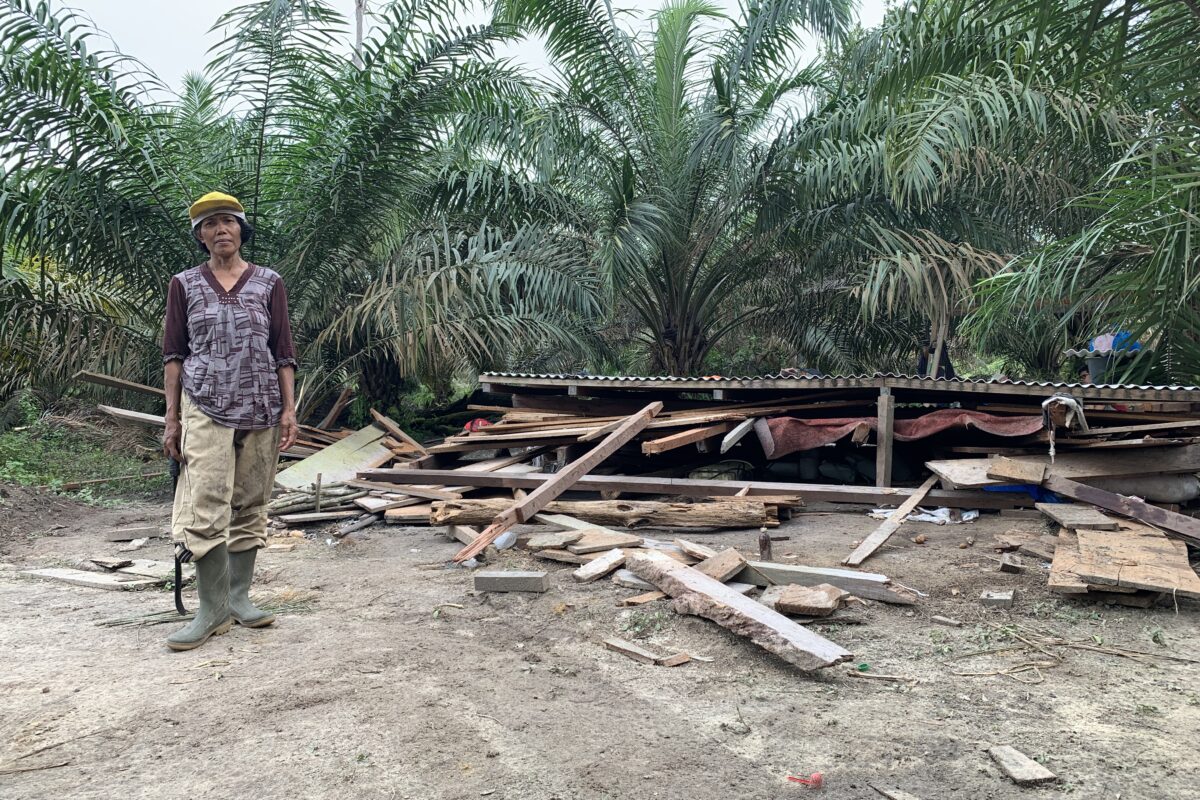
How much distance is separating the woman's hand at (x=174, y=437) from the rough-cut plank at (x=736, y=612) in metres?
2.58

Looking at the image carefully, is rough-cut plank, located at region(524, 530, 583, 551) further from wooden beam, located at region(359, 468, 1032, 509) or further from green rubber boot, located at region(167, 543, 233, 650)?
green rubber boot, located at region(167, 543, 233, 650)

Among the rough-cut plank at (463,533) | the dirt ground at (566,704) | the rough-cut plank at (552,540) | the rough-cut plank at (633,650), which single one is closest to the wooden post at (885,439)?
the dirt ground at (566,704)

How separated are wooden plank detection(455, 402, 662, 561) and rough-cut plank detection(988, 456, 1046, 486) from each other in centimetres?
296

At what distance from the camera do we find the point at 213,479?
4.03 meters

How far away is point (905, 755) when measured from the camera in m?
2.98

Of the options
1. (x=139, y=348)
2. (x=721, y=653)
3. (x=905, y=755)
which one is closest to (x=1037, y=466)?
(x=721, y=653)

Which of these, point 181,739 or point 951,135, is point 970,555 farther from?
point 181,739

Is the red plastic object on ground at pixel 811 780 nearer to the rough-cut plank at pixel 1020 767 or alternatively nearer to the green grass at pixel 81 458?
the rough-cut plank at pixel 1020 767

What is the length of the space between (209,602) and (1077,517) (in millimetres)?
5531

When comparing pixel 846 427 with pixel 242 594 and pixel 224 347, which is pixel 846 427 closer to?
pixel 242 594

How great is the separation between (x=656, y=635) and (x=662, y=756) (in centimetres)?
146

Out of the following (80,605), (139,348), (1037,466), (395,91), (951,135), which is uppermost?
(395,91)

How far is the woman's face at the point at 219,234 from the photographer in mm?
4199

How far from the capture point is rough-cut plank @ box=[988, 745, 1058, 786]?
2.76 m
